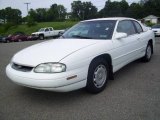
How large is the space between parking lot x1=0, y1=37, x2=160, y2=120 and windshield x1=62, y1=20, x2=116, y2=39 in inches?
42.6

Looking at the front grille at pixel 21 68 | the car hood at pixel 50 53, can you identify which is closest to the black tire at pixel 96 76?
the car hood at pixel 50 53

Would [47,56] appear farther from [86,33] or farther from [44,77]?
[86,33]

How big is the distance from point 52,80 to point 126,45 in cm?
228

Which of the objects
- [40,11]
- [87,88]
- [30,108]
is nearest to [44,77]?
[30,108]

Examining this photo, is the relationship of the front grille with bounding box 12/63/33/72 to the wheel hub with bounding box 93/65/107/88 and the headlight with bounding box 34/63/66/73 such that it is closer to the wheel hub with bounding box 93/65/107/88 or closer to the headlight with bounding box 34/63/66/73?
the headlight with bounding box 34/63/66/73

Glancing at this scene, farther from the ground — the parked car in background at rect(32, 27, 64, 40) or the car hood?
the car hood

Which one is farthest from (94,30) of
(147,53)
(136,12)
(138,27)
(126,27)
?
(136,12)

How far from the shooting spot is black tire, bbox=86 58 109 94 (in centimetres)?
412

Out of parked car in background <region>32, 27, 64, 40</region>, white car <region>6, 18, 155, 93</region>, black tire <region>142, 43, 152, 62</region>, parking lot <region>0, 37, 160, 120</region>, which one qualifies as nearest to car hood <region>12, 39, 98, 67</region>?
white car <region>6, 18, 155, 93</region>

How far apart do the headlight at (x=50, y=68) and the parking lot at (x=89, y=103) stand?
64cm

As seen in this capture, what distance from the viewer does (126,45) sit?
5.19m

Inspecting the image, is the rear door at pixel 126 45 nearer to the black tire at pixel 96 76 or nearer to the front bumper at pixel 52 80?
the black tire at pixel 96 76

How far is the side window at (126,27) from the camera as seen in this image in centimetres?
531

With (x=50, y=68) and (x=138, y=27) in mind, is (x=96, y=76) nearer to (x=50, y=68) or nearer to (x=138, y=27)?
(x=50, y=68)
